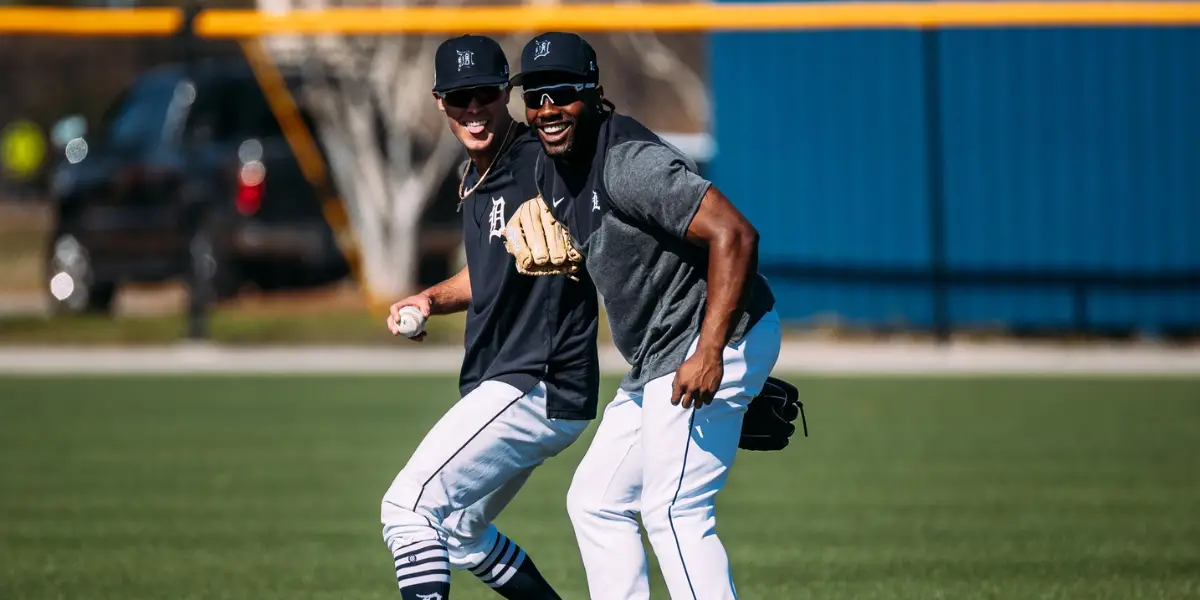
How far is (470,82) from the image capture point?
484cm

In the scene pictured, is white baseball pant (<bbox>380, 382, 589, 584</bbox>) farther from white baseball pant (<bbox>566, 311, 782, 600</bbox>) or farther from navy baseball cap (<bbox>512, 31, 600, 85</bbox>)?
navy baseball cap (<bbox>512, 31, 600, 85</bbox>)

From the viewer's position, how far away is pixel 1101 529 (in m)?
7.20

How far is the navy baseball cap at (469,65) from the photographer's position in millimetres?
4848

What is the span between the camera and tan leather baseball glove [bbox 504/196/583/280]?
15.3ft

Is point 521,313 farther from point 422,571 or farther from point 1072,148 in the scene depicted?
point 1072,148

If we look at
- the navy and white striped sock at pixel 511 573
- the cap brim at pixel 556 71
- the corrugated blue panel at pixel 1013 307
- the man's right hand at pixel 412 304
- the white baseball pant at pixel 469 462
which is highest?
the cap brim at pixel 556 71

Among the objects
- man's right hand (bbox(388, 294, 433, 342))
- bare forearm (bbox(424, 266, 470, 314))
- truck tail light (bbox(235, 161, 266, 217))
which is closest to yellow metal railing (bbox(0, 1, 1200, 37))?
truck tail light (bbox(235, 161, 266, 217))

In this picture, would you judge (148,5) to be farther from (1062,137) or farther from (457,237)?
(1062,137)

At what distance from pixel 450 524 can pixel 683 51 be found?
25591 mm

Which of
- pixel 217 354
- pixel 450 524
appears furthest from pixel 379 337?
pixel 450 524

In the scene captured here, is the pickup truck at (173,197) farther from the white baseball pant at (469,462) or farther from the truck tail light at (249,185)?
the white baseball pant at (469,462)

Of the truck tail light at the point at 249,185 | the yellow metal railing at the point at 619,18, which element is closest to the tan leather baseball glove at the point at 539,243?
the yellow metal railing at the point at 619,18

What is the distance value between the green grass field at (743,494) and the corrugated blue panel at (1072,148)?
2.83 m

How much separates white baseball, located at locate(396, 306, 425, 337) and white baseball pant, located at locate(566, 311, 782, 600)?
2.36ft
